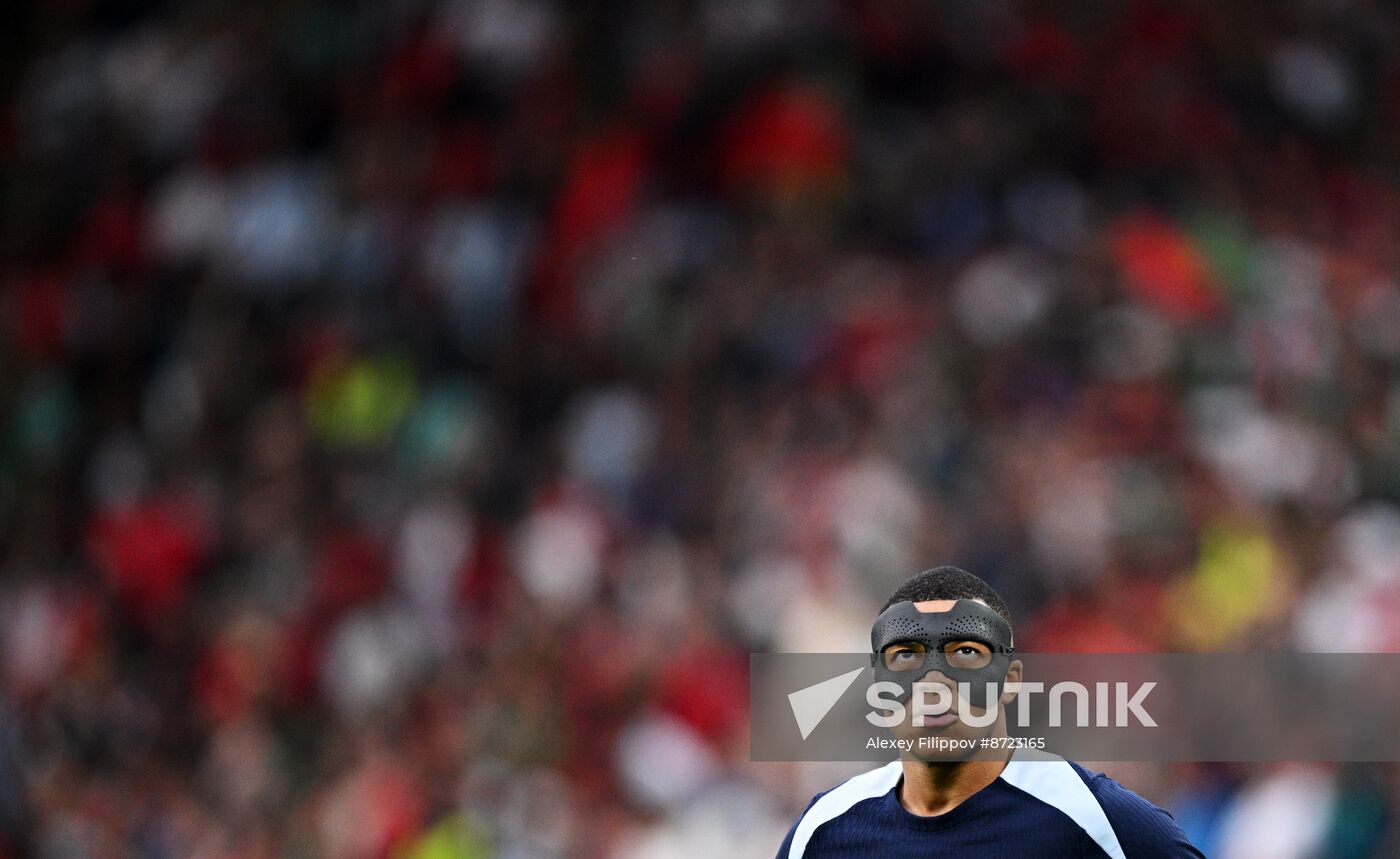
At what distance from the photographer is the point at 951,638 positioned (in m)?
2.82

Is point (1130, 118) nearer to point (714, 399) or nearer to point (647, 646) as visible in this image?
point (714, 399)

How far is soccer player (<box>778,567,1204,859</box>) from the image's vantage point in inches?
110

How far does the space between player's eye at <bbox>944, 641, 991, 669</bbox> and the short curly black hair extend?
0.07m

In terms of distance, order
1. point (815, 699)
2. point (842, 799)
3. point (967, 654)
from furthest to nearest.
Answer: point (815, 699) → point (842, 799) → point (967, 654)

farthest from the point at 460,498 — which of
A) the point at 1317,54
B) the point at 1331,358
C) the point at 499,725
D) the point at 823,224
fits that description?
the point at 1317,54

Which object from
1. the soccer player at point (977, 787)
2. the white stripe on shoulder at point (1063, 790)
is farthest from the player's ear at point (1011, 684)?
the white stripe on shoulder at point (1063, 790)

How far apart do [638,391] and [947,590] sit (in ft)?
18.7

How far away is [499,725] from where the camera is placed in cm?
720

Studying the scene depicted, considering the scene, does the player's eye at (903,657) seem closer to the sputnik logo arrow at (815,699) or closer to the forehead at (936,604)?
the forehead at (936,604)

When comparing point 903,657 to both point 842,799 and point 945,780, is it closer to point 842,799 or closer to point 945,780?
point 945,780

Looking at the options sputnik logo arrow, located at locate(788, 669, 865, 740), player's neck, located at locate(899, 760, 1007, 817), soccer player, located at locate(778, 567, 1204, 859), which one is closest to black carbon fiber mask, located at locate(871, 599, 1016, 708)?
soccer player, located at locate(778, 567, 1204, 859)

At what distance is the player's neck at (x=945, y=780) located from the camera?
287 cm

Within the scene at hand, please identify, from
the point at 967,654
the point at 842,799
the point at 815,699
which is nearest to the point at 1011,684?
the point at 967,654

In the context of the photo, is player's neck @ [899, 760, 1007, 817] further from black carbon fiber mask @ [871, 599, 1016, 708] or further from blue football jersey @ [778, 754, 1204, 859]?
black carbon fiber mask @ [871, 599, 1016, 708]
